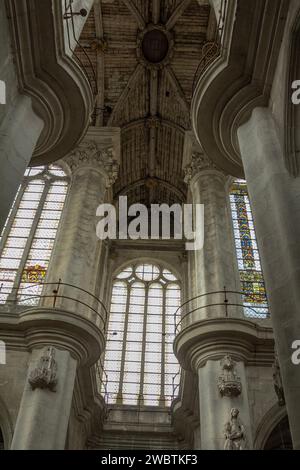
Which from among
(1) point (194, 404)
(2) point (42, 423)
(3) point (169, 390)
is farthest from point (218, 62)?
(3) point (169, 390)

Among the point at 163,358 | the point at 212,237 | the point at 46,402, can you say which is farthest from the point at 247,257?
the point at 46,402

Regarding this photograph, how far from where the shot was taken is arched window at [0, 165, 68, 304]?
48.9ft

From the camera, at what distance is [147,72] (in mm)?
20203

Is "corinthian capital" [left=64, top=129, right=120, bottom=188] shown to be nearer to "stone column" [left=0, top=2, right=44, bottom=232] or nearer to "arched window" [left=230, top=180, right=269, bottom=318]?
"arched window" [left=230, top=180, right=269, bottom=318]

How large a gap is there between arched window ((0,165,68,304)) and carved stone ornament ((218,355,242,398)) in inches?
229

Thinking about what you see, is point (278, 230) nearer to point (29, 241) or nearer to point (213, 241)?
point (213, 241)

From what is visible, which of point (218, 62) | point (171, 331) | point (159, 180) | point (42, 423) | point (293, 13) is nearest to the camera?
point (293, 13)

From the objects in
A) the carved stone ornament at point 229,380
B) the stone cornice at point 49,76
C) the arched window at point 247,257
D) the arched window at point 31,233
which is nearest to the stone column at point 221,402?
the carved stone ornament at point 229,380

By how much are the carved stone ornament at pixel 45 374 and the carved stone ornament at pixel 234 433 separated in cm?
358

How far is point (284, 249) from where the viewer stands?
535 cm

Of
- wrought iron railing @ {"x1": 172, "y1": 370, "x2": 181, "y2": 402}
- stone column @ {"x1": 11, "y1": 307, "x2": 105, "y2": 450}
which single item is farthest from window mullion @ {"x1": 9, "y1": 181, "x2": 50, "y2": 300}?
wrought iron railing @ {"x1": 172, "y1": 370, "x2": 181, "y2": 402}

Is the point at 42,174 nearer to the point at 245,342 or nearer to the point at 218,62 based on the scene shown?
the point at 245,342

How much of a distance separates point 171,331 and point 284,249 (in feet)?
40.2

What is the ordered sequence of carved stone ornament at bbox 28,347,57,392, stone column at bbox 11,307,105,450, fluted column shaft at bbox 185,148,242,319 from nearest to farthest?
stone column at bbox 11,307,105,450, carved stone ornament at bbox 28,347,57,392, fluted column shaft at bbox 185,148,242,319
